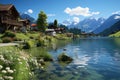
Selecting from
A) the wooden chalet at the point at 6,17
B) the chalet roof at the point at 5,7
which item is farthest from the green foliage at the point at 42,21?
the chalet roof at the point at 5,7

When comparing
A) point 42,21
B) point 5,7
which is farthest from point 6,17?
point 42,21

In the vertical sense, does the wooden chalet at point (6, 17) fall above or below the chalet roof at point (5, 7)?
below

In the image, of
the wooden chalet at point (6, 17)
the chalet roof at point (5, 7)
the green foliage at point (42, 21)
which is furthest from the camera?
the green foliage at point (42, 21)

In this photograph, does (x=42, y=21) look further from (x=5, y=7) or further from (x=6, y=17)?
(x=6, y=17)

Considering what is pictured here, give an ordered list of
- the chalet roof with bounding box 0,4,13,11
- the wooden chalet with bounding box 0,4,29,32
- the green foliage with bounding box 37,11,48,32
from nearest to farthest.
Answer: the wooden chalet with bounding box 0,4,29,32, the chalet roof with bounding box 0,4,13,11, the green foliage with bounding box 37,11,48,32

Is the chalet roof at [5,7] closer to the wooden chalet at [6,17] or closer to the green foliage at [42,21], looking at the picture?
the wooden chalet at [6,17]

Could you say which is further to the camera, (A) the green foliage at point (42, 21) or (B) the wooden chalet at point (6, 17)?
(A) the green foliage at point (42, 21)

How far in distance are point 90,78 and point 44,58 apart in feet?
48.6

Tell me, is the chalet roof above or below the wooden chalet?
above

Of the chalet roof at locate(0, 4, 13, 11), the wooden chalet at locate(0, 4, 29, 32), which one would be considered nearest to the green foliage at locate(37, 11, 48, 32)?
the wooden chalet at locate(0, 4, 29, 32)

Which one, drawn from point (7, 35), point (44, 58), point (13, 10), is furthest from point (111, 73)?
point (13, 10)

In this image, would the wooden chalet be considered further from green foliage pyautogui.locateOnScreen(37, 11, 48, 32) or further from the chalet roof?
green foliage pyautogui.locateOnScreen(37, 11, 48, 32)

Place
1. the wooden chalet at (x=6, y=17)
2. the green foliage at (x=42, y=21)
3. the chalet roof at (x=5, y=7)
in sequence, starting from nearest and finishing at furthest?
1. the wooden chalet at (x=6, y=17)
2. the chalet roof at (x=5, y=7)
3. the green foliage at (x=42, y=21)

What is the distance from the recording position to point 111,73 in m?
30.5
